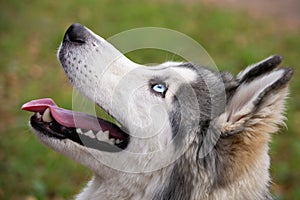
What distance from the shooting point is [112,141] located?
294cm

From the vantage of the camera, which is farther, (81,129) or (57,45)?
(57,45)

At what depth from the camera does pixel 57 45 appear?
825 cm

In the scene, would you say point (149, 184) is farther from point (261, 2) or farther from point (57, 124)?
point (261, 2)

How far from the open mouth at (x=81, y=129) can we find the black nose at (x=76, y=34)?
410 mm

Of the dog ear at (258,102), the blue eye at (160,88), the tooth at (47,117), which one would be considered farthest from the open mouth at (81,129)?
the dog ear at (258,102)

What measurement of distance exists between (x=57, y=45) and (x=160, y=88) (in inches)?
219

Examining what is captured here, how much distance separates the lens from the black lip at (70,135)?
2.90m

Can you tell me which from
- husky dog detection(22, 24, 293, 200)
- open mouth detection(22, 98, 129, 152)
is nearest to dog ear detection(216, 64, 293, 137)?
husky dog detection(22, 24, 293, 200)

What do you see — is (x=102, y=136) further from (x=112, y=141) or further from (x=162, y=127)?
(x=162, y=127)

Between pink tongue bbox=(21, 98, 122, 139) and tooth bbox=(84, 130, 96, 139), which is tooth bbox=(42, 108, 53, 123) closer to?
pink tongue bbox=(21, 98, 122, 139)

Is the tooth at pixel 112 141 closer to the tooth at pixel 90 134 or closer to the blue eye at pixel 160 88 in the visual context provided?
the tooth at pixel 90 134

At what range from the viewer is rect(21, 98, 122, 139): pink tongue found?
2.98 m

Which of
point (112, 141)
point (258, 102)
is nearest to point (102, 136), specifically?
point (112, 141)

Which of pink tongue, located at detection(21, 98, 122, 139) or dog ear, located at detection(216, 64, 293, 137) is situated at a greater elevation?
dog ear, located at detection(216, 64, 293, 137)
